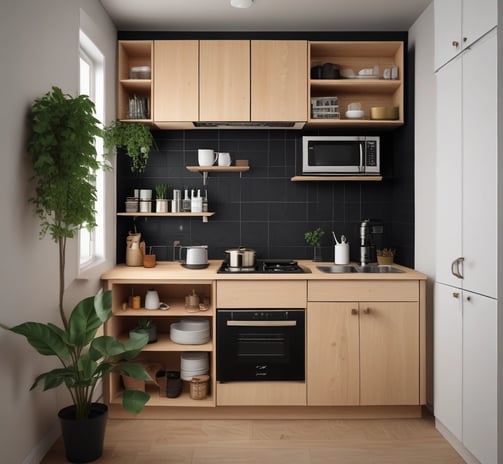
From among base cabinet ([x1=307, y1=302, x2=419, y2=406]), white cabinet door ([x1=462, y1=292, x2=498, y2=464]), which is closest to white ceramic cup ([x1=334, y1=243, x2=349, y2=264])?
base cabinet ([x1=307, y1=302, x2=419, y2=406])

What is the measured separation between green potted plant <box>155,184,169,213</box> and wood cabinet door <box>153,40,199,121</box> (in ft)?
1.77

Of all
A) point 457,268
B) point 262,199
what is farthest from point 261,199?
point 457,268

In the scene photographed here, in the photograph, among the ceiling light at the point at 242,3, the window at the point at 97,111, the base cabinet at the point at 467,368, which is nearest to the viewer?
the base cabinet at the point at 467,368

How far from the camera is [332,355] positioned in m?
3.23

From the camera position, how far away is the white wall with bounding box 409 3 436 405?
128 inches

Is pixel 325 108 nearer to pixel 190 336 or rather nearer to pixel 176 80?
pixel 176 80

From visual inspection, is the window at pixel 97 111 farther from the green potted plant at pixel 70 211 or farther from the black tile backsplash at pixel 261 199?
the green potted plant at pixel 70 211

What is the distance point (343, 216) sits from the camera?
4020mm

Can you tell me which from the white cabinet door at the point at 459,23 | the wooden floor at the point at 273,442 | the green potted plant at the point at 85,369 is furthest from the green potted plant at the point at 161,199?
the white cabinet door at the point at 459,23

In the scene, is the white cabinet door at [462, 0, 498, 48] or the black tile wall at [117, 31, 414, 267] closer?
the white cabinet door at [462, 0, 498, 48]

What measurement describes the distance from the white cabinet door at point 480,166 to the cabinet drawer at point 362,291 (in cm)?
62

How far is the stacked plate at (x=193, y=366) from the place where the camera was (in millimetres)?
3352

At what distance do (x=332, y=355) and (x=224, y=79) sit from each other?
6.49 feet

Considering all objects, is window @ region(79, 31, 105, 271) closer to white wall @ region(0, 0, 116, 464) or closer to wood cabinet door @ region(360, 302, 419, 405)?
white wall @ region(0, 0, 116, 464)
